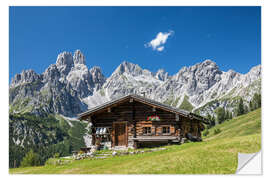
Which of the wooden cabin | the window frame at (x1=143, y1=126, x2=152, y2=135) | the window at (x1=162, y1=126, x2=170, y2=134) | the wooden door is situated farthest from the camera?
the wooden door

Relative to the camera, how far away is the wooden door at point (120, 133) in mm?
22953

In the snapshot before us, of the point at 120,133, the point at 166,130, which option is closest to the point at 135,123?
the point at 120,133

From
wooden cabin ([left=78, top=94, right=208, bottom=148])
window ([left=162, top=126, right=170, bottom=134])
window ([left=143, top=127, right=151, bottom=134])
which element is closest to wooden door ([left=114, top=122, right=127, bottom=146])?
wooden cabin ([left=78, top=94, right=208, bottom=148])

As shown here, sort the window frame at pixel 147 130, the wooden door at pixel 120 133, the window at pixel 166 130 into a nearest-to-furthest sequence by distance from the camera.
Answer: the window at pixel 166 130 → the window frame at pixel 147 130 → the wooden door at pixel 120 133

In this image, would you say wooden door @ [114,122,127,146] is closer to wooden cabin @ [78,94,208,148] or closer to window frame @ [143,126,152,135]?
wooden cabin @ [78,94,208,148]

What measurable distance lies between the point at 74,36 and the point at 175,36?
8486mm

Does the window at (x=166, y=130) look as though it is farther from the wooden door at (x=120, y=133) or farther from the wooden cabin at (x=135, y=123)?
the wooden door at (x=120, y=133)

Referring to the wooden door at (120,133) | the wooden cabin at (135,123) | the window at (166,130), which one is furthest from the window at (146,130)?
the wooden door at (120,133)

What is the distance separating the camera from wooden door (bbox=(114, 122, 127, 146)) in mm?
22953

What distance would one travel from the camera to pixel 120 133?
23.1m

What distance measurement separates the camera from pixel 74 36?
20.2 metres
